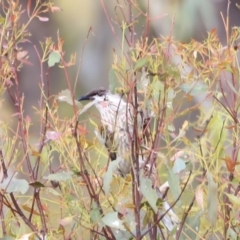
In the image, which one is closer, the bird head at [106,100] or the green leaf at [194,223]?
the green leaf at [194,223]

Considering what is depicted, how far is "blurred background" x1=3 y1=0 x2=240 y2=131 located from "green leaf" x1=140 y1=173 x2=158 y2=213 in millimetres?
2323

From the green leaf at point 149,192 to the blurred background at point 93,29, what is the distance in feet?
7.62

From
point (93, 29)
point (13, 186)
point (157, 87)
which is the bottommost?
point (93, 29)

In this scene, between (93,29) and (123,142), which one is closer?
(123,142)

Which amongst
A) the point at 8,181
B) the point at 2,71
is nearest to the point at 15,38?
the point at 2,71

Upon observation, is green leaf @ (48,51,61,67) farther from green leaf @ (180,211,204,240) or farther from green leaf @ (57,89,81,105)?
green leaf @ (180,211,204,240)

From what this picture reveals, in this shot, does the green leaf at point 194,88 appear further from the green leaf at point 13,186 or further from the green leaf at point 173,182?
the green leaf at point 13,186

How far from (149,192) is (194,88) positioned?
0.17m

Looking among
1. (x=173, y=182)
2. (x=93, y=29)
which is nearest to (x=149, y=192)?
(x=173, y=182)

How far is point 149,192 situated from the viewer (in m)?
1.04

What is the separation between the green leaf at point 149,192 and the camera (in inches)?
40.5

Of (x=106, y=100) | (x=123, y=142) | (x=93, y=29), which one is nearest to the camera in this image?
(x=123, y=142)

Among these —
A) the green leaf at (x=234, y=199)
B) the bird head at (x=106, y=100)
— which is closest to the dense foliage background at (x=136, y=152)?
the green leaf at (x=234, y=199)

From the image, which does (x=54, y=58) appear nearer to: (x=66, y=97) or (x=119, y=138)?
(x=66, y=97)
